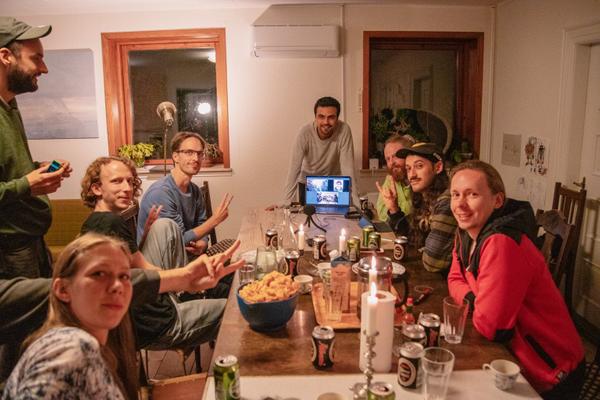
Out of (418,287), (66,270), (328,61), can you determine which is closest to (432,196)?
(418,287)

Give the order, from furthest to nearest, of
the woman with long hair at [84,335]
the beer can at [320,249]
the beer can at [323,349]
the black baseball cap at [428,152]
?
the black baseball cap at [428,152] → the beer can at [320,249] → the beer can at [323,349] → the woman with long hair at [84,335]

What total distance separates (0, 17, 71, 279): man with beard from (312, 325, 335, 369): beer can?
1296 mm

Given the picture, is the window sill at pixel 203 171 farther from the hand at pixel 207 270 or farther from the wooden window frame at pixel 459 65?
the hand at pixel 207 270

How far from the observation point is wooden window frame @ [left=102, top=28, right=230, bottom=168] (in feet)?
15.2

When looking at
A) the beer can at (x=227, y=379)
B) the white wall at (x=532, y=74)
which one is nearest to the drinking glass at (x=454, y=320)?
the beer can at (x=227, y=379)

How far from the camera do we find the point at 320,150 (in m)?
3.95

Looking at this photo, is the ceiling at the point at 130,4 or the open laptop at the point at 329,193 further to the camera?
the ceiling at the point at 130,4

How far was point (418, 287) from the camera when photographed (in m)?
1.83

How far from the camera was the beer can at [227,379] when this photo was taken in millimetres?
1123

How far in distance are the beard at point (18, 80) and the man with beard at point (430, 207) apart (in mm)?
1781

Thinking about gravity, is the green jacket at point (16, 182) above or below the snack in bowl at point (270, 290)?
above

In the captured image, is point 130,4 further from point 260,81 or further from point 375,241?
point 375,241

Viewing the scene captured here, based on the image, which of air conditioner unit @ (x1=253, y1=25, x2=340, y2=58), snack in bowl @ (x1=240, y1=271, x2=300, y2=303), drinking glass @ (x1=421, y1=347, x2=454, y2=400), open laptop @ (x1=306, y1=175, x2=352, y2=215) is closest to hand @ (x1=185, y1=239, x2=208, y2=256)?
open laptop @ (x1=306, y1=175, x2=352, y2=215)

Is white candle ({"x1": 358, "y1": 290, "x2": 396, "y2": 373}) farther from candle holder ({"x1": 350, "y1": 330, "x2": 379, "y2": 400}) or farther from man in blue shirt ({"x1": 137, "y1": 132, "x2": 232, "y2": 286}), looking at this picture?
man in blue shirt ({"x1": 137, "y1": 132, "x2": 232, "y2": 286})
